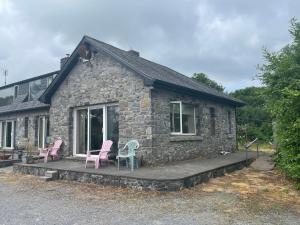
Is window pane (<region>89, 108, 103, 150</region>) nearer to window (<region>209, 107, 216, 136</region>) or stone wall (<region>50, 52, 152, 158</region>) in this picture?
stone wall (<region>50, 52, 152, 158</region>)

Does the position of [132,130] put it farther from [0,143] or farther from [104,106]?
[0,143]

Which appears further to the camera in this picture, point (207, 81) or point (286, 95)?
point (207, 81)

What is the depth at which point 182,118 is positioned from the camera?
12.5 m

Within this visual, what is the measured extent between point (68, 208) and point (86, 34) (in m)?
8.61

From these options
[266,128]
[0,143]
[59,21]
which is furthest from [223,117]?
[0,143]

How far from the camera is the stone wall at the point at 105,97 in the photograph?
10.9 m

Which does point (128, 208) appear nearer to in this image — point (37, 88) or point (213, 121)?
point (213, 121)

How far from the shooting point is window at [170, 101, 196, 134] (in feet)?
39.5

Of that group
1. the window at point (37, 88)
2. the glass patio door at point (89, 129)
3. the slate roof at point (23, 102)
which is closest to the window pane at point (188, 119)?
the glass patio door at point (89, 129)

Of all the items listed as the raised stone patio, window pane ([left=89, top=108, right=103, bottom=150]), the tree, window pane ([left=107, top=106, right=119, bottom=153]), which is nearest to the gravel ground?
the raised stone patio

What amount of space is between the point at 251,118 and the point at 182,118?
66.7ft

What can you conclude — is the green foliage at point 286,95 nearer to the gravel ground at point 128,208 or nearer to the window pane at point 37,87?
the gravel ground at point 128,208

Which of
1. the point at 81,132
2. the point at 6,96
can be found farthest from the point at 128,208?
the point at 6,96

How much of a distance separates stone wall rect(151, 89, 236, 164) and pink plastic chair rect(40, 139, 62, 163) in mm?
5299
